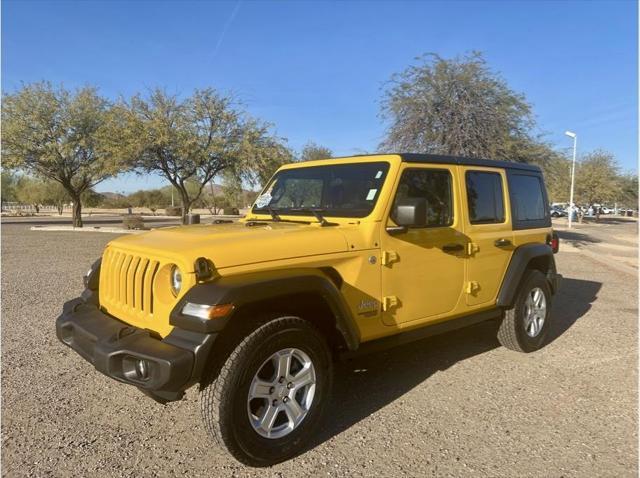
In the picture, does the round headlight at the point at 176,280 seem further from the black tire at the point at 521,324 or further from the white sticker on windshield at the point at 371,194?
the black tire at the point at 521,324

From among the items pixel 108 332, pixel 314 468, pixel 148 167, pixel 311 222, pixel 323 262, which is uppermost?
pixel 148 167

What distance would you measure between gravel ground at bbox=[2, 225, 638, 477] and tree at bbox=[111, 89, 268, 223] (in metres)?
15.4

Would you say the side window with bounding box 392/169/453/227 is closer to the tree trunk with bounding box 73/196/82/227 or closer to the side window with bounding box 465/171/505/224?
the side window with bounding box 465/171/505/224

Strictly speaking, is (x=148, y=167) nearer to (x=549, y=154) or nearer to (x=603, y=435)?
(x=549, y=154)

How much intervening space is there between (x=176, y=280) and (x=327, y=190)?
1659mm

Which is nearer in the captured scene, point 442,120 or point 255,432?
point 255,432

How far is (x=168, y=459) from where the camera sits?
9.25ft

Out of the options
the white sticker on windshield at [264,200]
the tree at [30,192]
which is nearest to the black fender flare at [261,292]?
the white sticker on windshield at [264,200]

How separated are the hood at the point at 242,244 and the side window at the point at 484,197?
5.18 feet

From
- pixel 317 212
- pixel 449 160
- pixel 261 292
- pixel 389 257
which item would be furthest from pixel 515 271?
pixel 261 292

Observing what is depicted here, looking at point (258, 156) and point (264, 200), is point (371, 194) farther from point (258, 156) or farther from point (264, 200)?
point (258, 156)

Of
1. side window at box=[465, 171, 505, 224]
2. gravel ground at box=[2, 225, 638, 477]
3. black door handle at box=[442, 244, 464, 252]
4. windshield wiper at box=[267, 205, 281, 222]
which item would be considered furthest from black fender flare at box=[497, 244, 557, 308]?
windshield wiper at box=[267, 205, 281, 222]

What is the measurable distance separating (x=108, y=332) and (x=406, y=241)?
7.09 feet

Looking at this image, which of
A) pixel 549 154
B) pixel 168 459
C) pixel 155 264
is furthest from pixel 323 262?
pixel 549 154
